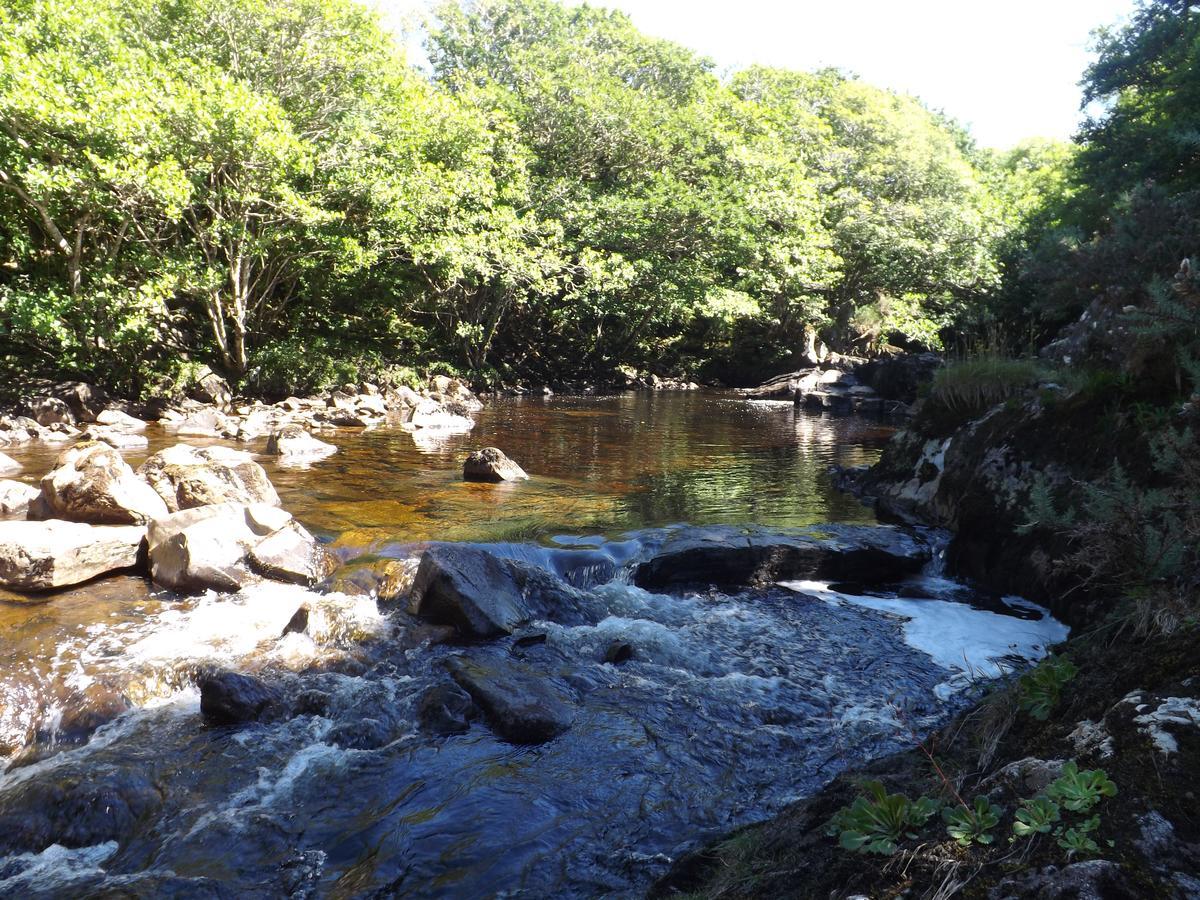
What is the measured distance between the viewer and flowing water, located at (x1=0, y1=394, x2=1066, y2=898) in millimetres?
3646

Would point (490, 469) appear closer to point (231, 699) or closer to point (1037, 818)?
point (231, 699)

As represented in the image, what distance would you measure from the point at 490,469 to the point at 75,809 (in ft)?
26.6

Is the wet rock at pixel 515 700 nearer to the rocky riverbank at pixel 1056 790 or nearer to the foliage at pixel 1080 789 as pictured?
the rocky riverbank at pixel 1056 790

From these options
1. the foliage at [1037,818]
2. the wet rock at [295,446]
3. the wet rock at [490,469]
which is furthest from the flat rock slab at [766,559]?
the wet rock at [295,446]

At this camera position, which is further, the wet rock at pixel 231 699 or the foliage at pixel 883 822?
the wet rock at pixel 231 699

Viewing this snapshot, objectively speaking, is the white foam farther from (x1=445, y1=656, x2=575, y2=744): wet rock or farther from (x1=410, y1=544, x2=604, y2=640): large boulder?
(x1=445, y1=656, x2=575, y2=744): wet rock

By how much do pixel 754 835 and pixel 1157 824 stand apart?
5.00ft

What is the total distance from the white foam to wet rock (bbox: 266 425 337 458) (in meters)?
9.77

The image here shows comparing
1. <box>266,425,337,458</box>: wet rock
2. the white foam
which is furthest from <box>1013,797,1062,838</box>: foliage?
<box>266,425,337,458</box>: wet rock

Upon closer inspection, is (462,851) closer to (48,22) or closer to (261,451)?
(261,451)

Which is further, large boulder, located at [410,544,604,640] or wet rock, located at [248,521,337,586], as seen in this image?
wet rock, located at [248,521,337,586]

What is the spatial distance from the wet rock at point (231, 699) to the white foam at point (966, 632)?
4.59 meters

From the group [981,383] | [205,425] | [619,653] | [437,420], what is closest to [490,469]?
[619,653]

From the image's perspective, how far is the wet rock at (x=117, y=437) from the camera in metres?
14.2
